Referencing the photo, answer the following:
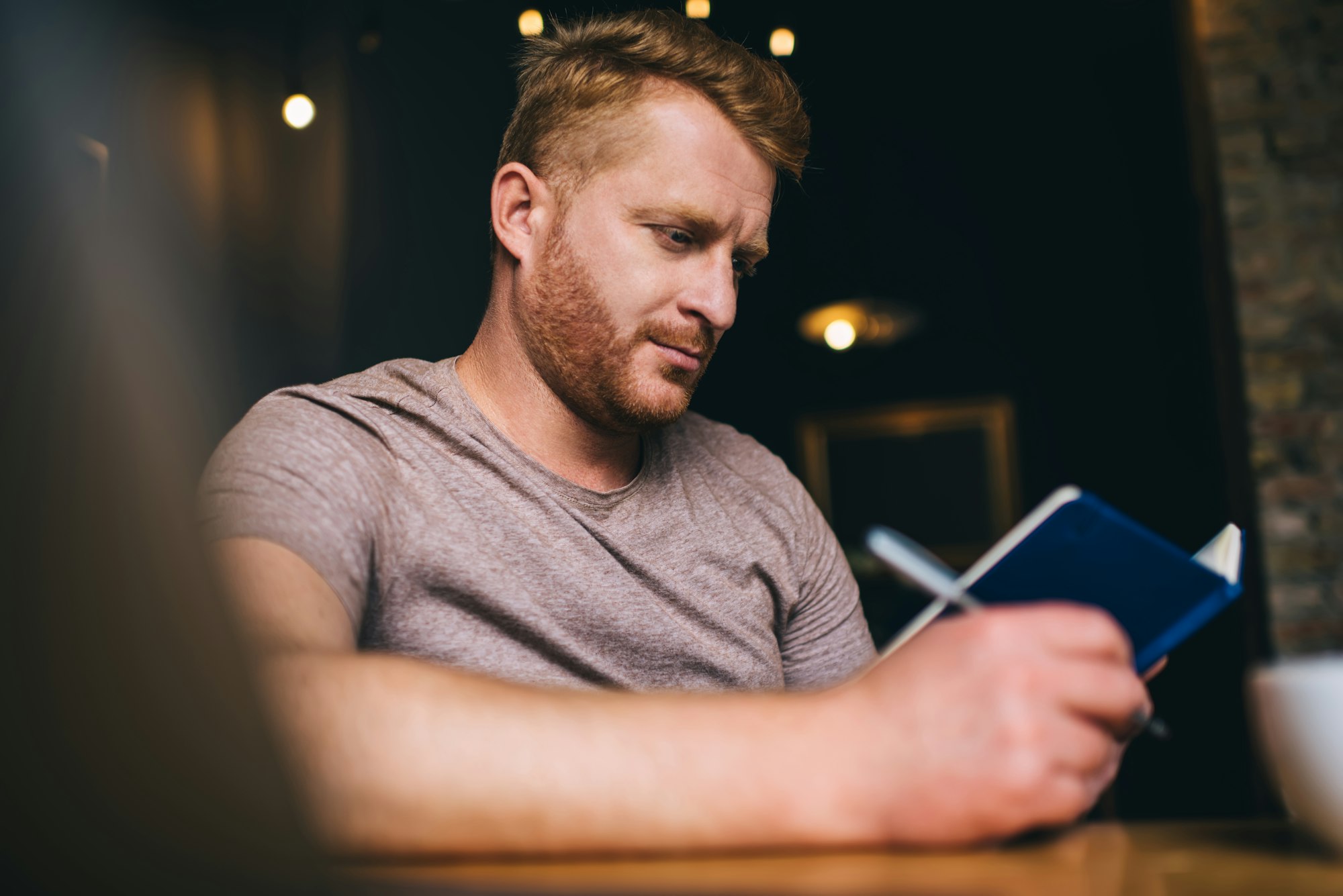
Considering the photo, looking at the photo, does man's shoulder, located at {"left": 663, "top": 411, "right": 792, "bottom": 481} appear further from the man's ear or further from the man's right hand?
the man's right hand

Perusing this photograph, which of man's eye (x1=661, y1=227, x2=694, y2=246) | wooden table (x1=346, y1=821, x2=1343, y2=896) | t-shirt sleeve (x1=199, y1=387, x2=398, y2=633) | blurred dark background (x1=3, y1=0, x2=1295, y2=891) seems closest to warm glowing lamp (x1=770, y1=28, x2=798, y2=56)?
blurred dark background (x1=3, y1=0, x2=1295, y2=891)

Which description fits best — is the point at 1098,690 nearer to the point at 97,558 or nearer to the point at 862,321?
the point at 97,558

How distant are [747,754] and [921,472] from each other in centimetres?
437

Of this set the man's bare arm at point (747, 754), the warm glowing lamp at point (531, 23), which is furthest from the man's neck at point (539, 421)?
the warm glowing lamp at point (531, 23)

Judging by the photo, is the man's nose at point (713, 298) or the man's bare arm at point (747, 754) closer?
the man's bare arm at point (747, 754)

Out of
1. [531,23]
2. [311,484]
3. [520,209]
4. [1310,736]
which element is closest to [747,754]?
[1310,736]

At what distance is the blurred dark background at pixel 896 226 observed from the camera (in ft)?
7.64

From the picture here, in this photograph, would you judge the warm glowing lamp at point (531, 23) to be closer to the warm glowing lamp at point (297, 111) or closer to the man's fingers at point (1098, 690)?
the warm glowing lamp at point (297, 111)

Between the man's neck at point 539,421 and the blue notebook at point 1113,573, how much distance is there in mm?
602

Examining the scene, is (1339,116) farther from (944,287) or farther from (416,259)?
(416,259)

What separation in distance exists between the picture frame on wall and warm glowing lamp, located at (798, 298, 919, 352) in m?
0.40

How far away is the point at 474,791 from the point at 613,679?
1.88 feet

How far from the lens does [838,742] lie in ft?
1.45

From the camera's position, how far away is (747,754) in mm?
437
